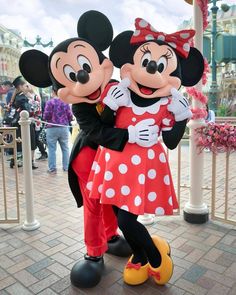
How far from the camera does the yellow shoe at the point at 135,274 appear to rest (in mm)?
2271

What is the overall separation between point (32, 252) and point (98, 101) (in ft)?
4.96

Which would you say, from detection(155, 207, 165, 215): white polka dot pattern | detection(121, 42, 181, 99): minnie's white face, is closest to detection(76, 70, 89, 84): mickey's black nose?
detection(121, 42, 181, 99): minnie's white face

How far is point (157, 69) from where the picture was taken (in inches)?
81.6

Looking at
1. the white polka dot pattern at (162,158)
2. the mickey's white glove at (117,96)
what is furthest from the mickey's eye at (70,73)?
the white polka dot pattern at (162,158)

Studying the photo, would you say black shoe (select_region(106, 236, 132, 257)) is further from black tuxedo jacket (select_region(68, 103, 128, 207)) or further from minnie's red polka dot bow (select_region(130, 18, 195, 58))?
minnie's red polka dot bow (select_region(130, 18, 195, 58))

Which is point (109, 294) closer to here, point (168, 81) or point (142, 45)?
point (168, 81)

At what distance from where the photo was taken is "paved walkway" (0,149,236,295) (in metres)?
2.28

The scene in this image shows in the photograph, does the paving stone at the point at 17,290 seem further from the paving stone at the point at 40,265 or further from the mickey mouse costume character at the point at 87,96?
the mickey mouse costume character at the point at 87,96

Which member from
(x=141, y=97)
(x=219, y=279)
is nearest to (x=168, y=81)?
(x=141, y=97)

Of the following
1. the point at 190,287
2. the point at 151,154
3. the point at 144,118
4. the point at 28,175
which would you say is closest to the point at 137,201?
the point at 151,154

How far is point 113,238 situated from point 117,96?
134 cm

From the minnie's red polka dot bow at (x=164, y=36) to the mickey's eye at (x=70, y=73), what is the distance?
433mm

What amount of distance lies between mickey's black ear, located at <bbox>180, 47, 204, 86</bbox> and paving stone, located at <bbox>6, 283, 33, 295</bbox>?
1.85 metres

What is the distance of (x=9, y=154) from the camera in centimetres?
790
